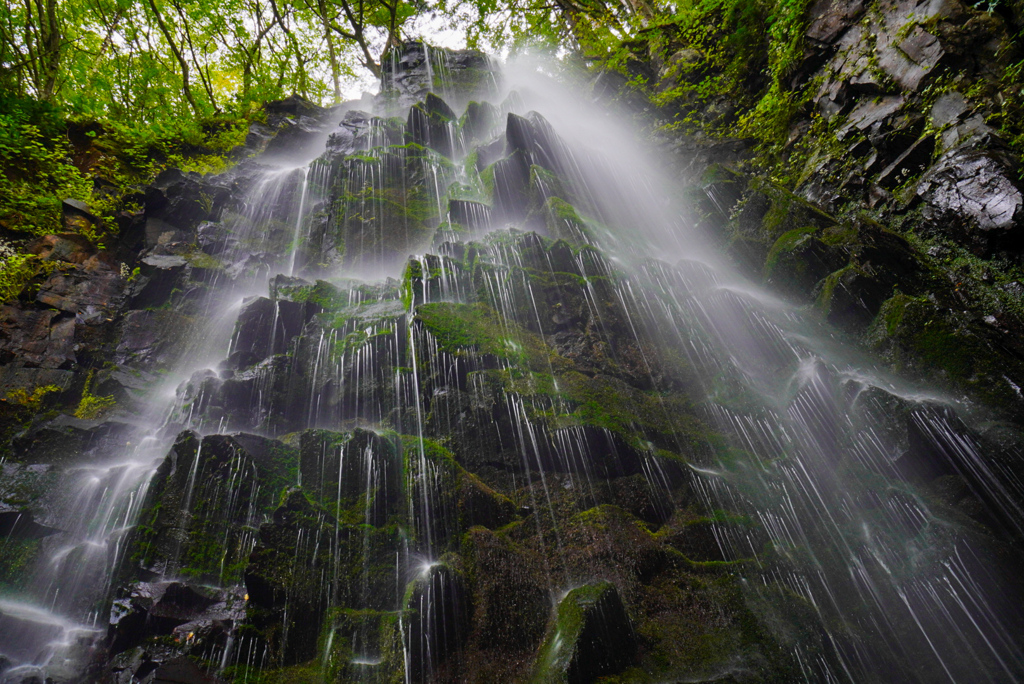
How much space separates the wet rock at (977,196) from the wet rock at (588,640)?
Answer: 725 centimetres

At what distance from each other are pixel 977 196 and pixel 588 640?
7.99 metres

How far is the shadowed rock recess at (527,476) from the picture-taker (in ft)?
13.9

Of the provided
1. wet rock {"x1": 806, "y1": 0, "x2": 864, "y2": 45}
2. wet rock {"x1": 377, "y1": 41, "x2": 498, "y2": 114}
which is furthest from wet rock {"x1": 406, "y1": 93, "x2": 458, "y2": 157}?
wet rock {"x1": 806, "y1": 0, "x2": 864, "y2": 45}

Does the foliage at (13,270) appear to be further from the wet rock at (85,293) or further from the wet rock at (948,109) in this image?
the wet rock at (948,109)

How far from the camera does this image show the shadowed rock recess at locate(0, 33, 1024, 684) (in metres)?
4.25

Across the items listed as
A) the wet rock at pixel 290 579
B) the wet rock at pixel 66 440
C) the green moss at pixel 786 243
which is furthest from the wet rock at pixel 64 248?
the green moss at pixel 786 243

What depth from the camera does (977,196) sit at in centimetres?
622

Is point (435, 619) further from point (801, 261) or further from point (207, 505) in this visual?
point (801, 261)

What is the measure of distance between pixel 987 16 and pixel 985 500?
24.6 ft

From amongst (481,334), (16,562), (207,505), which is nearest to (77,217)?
(16,562)

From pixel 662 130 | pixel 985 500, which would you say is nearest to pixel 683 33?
pixel 662 130

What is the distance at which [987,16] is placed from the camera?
22.3 ft

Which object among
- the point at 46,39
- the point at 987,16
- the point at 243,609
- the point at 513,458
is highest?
the point at 46,39

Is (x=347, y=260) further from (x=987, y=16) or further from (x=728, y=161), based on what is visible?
(x=987, y=16)
